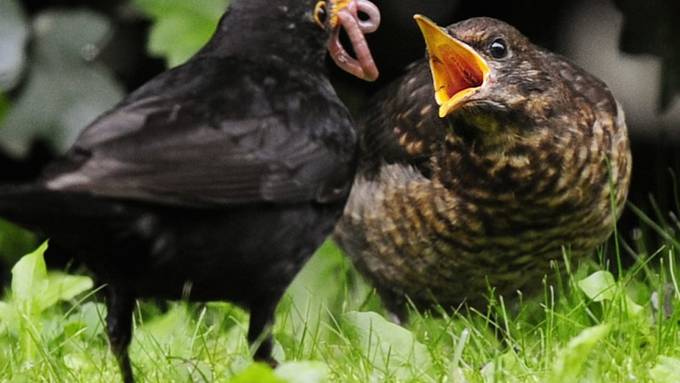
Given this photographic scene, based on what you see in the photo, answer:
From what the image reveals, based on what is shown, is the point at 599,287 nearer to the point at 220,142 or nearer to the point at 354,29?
the point at 354,29

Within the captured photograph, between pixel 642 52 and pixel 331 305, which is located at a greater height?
pixel 642 52

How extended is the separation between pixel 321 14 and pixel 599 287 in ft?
3.43

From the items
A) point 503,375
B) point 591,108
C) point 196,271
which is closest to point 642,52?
point 591,108

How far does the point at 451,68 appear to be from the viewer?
482 cm

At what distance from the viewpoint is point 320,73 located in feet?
13.8

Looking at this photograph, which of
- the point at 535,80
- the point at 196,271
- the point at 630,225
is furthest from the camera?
the point at 630,225

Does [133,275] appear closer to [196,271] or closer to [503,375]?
[196,271]

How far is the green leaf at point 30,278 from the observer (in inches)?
180

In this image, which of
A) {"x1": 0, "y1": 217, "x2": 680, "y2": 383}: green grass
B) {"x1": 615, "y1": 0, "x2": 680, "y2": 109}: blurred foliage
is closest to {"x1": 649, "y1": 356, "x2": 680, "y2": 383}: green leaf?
{"x1": 0, "y1": 217, "x2": 680, "y2": 383}: green grass

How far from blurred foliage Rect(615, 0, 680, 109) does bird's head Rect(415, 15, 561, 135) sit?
81cm

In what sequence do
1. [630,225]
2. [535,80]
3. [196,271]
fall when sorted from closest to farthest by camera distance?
[196,271] → [535,80] → [630,225]

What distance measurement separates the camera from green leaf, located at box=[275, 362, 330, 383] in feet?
11.2

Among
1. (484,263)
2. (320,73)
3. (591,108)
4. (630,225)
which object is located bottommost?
(630,225)

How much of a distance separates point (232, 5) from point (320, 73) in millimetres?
289
